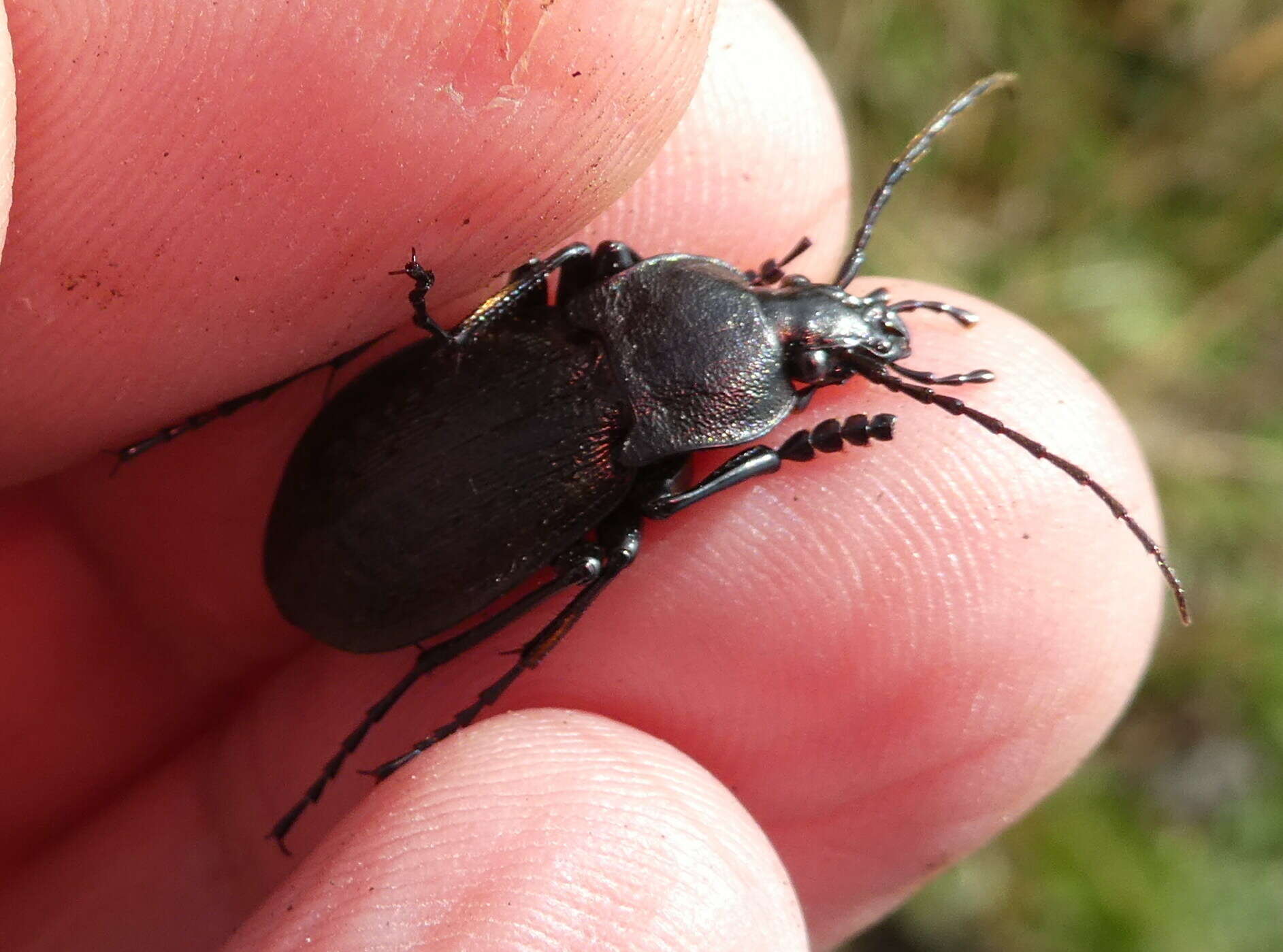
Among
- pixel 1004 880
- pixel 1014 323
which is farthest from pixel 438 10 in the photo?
pixel 1004 880

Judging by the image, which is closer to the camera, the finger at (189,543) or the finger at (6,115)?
the finger at (6,115)

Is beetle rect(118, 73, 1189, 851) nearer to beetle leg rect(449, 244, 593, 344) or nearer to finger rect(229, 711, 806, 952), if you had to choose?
beetle leg rect(449, 244, 593, 344)

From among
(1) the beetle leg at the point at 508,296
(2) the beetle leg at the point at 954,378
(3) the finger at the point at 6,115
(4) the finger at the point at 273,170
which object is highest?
(3) the finger at the point at 6,115

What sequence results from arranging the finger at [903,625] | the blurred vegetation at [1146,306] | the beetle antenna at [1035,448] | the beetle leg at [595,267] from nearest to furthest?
1. the beetle antenna at [1035,448]
2. the finger at [903,625]
3. the beetle leg at [595,267]
4. the blurred vegetation at [1146,306]

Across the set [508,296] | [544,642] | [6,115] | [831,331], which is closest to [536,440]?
[508,296]

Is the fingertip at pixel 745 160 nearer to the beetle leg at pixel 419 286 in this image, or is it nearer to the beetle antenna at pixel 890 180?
the beetle antenna at pixel 890 180

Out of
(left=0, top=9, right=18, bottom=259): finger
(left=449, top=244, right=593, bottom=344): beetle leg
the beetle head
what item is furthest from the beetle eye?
(left=0, top=9, right=18, bottom=259): finger

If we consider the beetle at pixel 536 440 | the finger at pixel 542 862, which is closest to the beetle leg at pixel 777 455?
the beetle at pixel 536 440

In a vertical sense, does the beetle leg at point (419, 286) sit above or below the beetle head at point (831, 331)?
above
